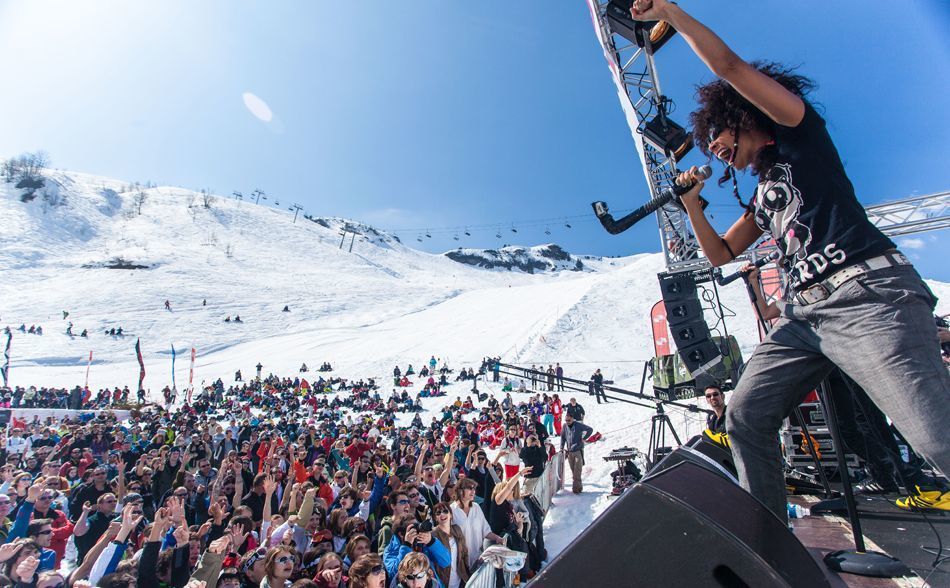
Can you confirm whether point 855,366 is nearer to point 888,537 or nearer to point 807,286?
point 807,286

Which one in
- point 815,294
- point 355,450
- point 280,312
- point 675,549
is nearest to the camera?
point 675,549

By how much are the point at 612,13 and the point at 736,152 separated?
37.9 feet

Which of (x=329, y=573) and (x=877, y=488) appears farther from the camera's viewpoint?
(x=329, y=573)

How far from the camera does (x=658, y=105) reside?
1120 cm

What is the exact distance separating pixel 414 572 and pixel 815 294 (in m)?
3.59

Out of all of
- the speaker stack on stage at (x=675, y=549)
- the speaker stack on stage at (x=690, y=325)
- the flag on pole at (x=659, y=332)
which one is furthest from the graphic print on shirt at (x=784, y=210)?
the flag on pole at (x=659, y=332)

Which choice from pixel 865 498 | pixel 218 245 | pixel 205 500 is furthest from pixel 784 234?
pixel 218 245

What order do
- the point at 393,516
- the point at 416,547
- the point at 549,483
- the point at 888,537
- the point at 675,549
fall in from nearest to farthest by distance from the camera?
the point at 675,549
the point at 888,537
the point at 416,547
the point at 393,516
the point at 549,483

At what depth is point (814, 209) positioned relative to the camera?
146 centimetres

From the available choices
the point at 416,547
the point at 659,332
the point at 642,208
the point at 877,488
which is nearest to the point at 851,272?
the point at 642,208

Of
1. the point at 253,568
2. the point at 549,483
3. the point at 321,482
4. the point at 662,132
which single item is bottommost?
the point at 549,483

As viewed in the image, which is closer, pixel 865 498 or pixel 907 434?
pixel 907 434

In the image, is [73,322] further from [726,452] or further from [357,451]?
[726,452]

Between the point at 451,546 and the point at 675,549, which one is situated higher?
the point at 675,549
